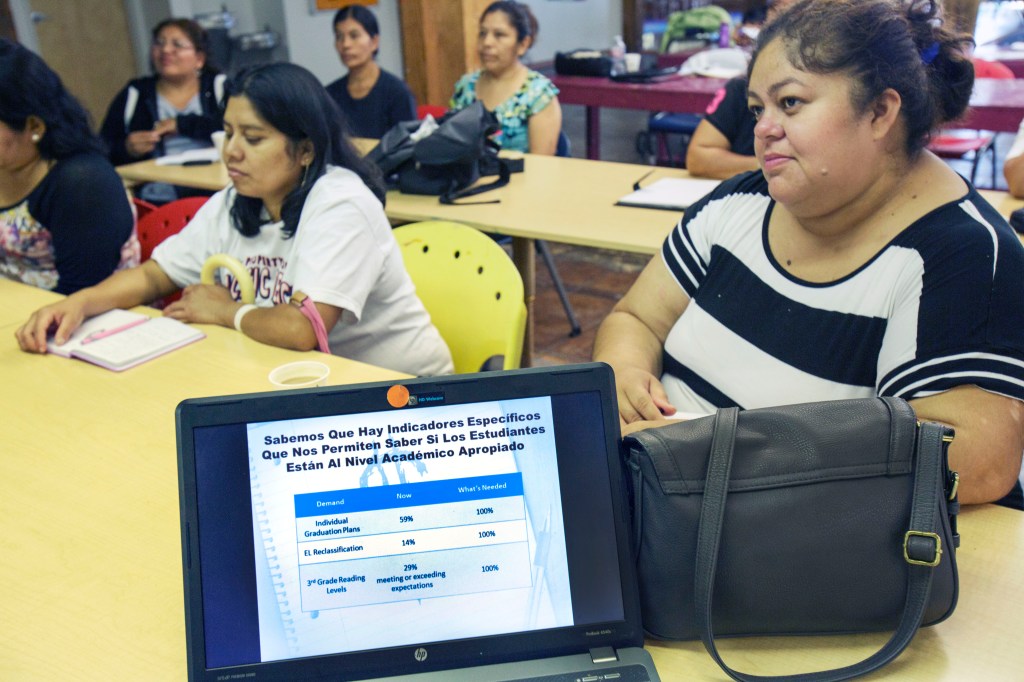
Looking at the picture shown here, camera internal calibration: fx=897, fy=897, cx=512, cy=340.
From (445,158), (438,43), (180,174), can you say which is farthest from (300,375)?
(438,43)

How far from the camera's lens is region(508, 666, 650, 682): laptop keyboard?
33.1 inches

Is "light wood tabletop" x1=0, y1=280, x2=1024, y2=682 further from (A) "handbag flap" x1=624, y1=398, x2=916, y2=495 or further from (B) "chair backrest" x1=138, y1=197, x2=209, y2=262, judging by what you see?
(B) "chair backrest" x1=138, y1=197, x2=209, y2=262

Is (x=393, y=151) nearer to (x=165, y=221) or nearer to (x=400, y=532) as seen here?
(x=165, y=221)

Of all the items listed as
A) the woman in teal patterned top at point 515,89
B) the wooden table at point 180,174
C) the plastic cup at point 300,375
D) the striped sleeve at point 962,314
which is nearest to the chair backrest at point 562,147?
the woman in teal patterned top at point 515,89

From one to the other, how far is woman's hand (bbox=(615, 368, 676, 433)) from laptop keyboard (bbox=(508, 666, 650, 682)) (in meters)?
0.50

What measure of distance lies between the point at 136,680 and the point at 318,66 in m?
6.26

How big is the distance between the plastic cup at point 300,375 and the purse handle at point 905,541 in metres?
0.80

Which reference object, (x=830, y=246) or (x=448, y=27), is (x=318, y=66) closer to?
(x=448, y=27)

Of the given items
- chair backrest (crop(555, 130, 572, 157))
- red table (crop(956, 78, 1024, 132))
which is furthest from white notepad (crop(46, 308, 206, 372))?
red table (crop(956, 78, 1024, 132))

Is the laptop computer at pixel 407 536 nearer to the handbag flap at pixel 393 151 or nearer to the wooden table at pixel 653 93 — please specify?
the handbag flap at pixel 393 151

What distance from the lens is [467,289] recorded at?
2018 millimetres

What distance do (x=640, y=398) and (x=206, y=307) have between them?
0.94 m

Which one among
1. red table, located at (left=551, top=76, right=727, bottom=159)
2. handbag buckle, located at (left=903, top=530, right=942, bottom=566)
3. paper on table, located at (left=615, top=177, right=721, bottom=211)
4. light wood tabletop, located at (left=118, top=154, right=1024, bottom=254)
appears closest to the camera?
handbag buckle, located at (left=903, top=530, right=942, bottom=566)

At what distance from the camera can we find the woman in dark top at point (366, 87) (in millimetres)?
4195
